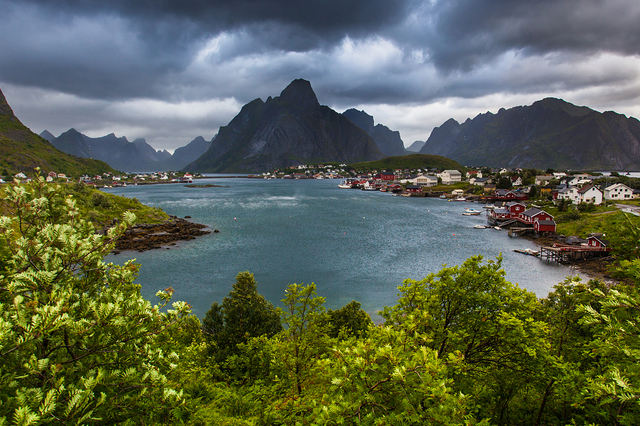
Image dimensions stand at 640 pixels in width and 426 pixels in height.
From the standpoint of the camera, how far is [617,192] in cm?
9338

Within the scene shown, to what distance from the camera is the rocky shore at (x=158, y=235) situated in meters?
57.2

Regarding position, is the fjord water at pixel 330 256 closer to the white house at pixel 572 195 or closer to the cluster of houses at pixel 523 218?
the cluster of houses at pixel 523 218

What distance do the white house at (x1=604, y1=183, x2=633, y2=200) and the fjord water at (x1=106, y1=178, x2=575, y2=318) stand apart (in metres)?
41.3

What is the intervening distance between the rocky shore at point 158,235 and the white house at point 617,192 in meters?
120

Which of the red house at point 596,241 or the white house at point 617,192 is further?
the white house at point 617,192

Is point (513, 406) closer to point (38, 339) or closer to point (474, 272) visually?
point (474, 272)

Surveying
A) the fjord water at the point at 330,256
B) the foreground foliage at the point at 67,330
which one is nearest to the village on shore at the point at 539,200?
the fjord water at the point at 330,256

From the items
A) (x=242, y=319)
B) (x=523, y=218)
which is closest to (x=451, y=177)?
(x=523, y=218)

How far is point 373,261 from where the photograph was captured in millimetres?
50312

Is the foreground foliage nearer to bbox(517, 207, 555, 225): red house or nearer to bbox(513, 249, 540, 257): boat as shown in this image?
bbox(513, 249, 540, 257): boat

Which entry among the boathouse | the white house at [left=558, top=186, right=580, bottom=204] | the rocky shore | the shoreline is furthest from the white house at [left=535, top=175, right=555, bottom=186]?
the rocky shore

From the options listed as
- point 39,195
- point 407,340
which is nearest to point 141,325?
point 39,195

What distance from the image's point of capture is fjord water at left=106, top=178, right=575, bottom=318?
38062 mm

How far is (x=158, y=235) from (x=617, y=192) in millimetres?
134813
